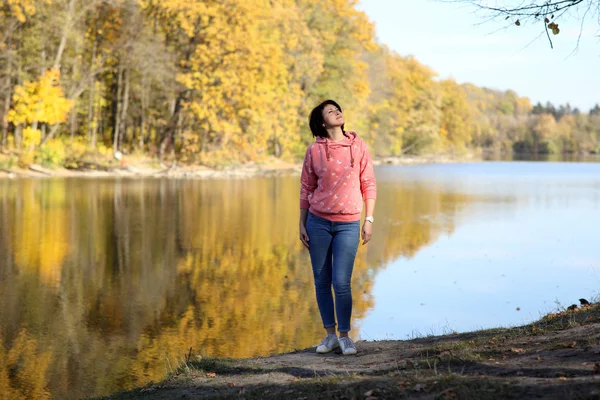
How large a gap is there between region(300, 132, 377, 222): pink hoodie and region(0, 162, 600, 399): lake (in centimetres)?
206

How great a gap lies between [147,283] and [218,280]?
104cm

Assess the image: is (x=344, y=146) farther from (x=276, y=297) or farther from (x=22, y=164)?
(x=22, y=164)

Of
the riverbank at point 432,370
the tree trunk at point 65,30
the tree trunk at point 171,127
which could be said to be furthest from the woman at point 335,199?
the tree trunk at point 171,127

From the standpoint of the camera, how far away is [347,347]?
636cm

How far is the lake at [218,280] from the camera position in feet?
26.3

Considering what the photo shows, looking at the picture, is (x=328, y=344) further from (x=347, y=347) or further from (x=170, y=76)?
(x=170, y=76)

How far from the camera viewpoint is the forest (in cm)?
3384

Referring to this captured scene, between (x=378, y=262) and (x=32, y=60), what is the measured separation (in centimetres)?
2477

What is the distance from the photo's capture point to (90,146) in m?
38.2

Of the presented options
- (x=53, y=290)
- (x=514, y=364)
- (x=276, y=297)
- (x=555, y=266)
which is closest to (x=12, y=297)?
(x=53, y=290)

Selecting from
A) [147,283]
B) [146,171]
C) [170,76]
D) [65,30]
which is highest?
[65,30]

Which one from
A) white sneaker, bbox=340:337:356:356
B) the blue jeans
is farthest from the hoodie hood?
white sneaker, bbox=340:337:356:356

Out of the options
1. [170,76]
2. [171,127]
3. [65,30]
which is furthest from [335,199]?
[171,127]

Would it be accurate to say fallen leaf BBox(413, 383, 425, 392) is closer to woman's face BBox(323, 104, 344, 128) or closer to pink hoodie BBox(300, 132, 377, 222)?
pink hoodie BBox(300, 132, 377, 222)
